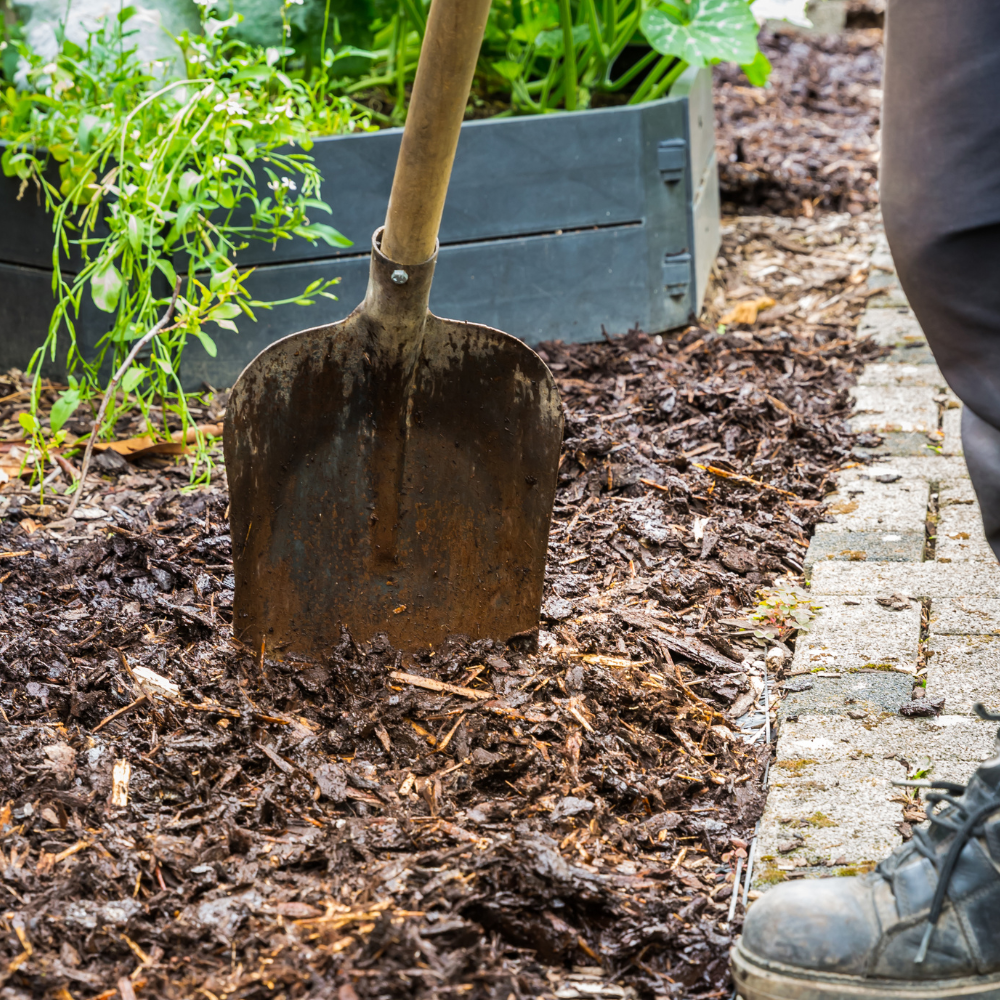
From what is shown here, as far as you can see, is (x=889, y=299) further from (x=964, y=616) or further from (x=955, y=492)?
(x=964, y=616)

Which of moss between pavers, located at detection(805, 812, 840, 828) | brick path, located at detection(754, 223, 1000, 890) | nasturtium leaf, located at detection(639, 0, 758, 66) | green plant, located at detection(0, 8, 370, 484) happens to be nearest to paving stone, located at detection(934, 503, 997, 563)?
brick path, located at detection(754, 223, 1000, 890)

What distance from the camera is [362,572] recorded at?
71.7 inches

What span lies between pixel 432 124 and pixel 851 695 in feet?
3.59

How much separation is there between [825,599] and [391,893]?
44.5 inches

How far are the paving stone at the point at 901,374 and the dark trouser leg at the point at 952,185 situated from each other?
191 cm

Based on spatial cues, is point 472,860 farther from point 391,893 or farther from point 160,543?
point 160,543

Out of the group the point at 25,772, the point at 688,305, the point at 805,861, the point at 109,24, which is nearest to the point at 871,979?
the point at 805,861

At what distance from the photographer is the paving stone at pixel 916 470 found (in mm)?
2551

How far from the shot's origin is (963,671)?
1.79m

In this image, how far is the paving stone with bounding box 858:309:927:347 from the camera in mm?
3404

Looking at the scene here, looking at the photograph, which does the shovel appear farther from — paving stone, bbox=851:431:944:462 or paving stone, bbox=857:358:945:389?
paving stone, bbox=857:358:945:389

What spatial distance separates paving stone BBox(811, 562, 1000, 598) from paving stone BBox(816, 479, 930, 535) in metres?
0.17

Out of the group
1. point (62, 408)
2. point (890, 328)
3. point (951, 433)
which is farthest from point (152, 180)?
point (890, 328)

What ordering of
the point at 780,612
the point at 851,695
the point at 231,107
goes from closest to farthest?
the point at 851,695, the point at 780,612, the point at 231,107
